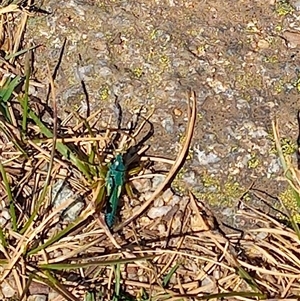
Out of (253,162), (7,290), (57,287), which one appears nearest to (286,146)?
(253,162)

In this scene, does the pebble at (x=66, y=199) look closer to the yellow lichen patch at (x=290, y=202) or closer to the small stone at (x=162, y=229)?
the small stone at (x=162, y=229)

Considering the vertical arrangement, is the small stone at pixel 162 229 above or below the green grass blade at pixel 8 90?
below

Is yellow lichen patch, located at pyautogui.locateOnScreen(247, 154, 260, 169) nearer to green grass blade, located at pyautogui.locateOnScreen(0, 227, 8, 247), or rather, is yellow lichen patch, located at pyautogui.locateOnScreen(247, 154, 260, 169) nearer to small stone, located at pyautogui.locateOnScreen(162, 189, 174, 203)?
small stone, located at pyautogui.locateOnScreen(162, 189, 174, 203)

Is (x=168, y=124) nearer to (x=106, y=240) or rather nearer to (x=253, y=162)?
(x=253, y=162)

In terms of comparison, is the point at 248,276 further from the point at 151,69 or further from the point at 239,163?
the point at 151,69

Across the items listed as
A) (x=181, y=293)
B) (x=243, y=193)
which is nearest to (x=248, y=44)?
(x=243, y=193)

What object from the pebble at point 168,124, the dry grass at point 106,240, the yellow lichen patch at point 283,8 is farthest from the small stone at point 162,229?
the yellow lichen patch at point 283,8
